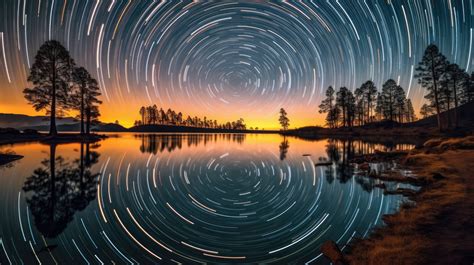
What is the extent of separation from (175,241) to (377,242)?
614cm

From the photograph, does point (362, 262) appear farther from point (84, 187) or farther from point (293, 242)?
point (84, 187)

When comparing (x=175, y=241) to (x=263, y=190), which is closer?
(x=175, y=241)

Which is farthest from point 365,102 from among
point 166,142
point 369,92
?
Answer: point 166,142

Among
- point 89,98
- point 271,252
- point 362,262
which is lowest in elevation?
point 271,252

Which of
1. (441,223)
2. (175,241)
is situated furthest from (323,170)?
(175,241)

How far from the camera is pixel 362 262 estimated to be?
17.4 feet

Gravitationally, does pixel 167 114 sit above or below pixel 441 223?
above

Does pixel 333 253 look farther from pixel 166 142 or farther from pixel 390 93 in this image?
pixel 390 93

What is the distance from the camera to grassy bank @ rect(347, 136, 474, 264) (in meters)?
5.10

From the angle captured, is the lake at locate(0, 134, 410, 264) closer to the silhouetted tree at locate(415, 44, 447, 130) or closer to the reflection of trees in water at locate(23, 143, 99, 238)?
the reflection of trees in water at locate(23, 143, 99, 238)

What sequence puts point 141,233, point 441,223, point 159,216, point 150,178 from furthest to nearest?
point 150,178 → point 159,216 → point 141,233 → point 441,223

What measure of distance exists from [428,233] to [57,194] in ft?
48.6

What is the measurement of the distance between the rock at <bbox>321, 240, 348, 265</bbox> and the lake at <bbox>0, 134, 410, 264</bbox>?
241 mm

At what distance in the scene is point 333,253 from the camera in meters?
5.80
